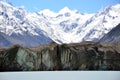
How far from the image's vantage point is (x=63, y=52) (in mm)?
60656

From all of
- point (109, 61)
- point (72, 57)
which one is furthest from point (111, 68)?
point (72, 57)

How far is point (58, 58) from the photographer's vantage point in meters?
60.0

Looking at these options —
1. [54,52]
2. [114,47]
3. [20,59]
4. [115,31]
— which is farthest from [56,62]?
[115,31]

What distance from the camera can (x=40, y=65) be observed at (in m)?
58.8

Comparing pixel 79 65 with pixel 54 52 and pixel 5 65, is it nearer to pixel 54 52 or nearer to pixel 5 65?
pixel 54 52

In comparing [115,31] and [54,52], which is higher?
[115,31]

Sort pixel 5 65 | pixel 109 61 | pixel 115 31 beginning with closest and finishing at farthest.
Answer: pixel 5 65, pixel 109 61, pixel 115 31

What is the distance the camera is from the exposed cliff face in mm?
57469

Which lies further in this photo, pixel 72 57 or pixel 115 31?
pixel 115 31

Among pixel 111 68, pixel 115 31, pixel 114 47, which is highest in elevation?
pixel 115 31

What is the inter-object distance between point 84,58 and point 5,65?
1355cm

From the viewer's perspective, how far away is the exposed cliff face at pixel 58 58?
57.5m

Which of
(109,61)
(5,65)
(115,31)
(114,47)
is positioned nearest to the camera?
(5,65)

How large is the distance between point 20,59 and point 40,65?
3.64 m
